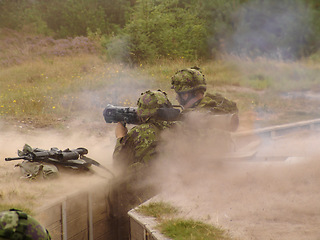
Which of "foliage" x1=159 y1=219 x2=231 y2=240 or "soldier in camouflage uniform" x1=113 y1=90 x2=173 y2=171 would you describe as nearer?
"foliage" x1=159 y1=219 x2=231 y2=240

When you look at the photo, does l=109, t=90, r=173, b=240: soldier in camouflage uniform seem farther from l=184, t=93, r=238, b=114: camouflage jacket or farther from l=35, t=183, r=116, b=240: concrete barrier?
l=184, t=93, r=238, b=114: camouflage jacket

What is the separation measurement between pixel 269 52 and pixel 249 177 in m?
8.32

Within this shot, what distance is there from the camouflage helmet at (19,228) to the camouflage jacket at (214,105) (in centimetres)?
429

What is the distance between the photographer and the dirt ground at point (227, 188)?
5723mm

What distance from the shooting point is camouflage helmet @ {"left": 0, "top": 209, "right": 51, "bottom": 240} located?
301 cm

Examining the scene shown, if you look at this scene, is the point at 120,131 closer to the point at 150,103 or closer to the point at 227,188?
the point at 150,103

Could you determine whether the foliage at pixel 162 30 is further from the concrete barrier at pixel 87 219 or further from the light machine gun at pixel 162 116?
the concrete barrier at pixel 87 219

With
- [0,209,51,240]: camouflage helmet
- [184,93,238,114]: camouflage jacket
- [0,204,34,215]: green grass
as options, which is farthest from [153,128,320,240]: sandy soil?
[0,209,51,240]: camouflage helmet

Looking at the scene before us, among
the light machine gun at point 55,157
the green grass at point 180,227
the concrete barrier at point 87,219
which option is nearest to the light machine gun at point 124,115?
the light machine gun at point 55,157

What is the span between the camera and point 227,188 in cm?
694

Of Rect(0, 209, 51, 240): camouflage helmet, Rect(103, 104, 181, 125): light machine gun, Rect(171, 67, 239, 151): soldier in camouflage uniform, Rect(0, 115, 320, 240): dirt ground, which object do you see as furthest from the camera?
Rect(171, 67, 239, 151): soldier in camouflage uniform

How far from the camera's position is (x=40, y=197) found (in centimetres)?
623

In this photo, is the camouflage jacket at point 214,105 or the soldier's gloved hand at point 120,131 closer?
the soldier's gloved hand at point 120,131

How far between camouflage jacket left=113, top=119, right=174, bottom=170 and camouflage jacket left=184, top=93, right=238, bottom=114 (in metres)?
0.66
